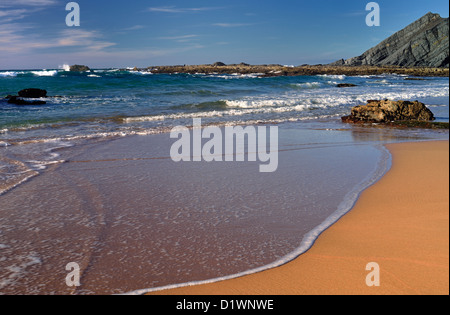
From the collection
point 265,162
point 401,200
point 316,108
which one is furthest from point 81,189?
point 316,108

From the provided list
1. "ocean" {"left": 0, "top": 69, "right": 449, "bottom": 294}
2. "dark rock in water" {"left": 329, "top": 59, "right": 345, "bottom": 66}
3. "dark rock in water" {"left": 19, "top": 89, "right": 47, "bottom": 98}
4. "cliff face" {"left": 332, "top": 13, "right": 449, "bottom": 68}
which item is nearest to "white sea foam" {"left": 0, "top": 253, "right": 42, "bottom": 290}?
"ocean" {"left": 0, "top": 69, "right": 449, "bottom": 294}

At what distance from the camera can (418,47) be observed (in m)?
96.1

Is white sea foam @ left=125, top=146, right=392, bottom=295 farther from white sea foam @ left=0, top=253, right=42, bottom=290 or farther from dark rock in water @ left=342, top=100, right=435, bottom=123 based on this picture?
dark rock in water @ left=342, top=100, right=435, bottom=123

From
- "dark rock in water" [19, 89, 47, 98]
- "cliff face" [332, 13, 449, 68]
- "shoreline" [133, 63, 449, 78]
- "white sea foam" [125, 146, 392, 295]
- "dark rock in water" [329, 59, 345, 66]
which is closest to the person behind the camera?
"white sea foam" [125, 146, 392, 295]

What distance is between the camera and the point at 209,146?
28.8ft

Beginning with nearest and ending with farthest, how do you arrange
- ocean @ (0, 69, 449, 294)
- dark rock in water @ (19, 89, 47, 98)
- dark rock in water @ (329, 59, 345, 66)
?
ocean @ (0, 69, 449, 294), dark rock in water @ (19, 89, 47, 98), dark rock in water @ (329, 59, 345, 66)

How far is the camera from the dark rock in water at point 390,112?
12002 mm

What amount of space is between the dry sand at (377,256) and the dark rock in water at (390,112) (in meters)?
8.42

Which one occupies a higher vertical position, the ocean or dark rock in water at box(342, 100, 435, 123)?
dark rock in water at box(342, 100, 435, 123)

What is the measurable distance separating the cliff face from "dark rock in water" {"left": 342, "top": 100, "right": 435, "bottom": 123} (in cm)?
8305

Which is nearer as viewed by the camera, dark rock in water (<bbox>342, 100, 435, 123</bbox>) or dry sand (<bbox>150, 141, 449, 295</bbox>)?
dry sand (<bbox>150, 141, 449, 295</bbox>)

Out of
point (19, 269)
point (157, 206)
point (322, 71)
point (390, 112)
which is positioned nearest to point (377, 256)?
point (157, 206)

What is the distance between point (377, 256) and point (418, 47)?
108418 mm

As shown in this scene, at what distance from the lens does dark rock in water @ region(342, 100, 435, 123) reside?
39.4 ft
